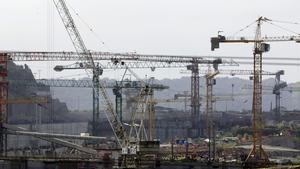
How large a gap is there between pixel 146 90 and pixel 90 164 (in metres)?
12.4

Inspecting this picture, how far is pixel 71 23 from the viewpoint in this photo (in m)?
94.1

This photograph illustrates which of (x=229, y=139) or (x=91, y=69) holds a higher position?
(x=91, y=69)

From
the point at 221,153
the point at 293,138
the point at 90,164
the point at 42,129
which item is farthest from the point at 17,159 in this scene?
the point at 42,129

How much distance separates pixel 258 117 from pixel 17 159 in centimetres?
3411

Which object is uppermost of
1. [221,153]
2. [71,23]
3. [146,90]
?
[71,23]

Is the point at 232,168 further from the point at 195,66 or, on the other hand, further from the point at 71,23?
the point at 195,66

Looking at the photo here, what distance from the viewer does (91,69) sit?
10538 centimetres

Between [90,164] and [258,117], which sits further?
[258,117]

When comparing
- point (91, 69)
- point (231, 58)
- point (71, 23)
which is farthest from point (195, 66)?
point (71, 23)

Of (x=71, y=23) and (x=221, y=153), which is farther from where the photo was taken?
(x=221, y=153)

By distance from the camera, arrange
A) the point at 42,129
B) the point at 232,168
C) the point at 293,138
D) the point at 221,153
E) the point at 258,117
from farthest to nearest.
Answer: the point at 42,129, the point at 293,138, the point at 221,153, the point at 258,117, the point at 232,168

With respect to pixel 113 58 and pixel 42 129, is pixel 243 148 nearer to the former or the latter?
A: pixel 113 58

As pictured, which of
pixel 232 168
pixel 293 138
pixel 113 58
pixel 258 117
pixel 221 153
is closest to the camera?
pixel 232 168

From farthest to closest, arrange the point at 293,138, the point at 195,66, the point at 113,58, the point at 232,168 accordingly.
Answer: the point at 195,66
the point at 293,138
the point at 113,58
the point at 232,168
